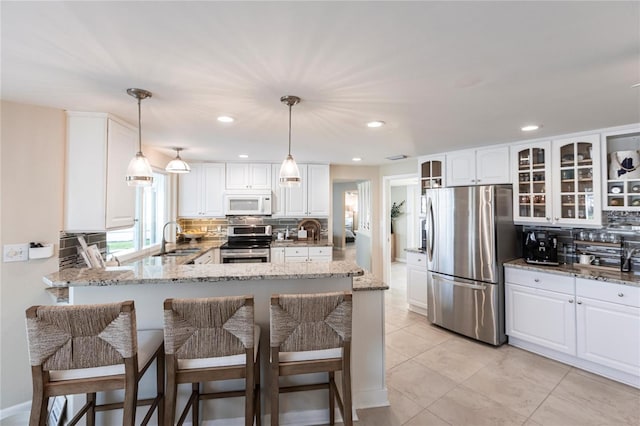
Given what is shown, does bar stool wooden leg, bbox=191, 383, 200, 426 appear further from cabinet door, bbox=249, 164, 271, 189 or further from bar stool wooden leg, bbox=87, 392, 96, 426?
cabinet door, bbox=249, 164, 271, 189

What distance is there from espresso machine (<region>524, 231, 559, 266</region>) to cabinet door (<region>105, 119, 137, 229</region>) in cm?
419

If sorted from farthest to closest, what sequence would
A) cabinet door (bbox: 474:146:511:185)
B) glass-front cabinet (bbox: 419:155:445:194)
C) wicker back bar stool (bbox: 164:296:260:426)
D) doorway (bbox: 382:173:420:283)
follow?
doorway (bbox: 382:173:420:283)
glass-front cabinet (bbox: 419:155:445:194)
cabinet door (bbox: 474:146:511:185)
wicker back bar stool (bbox: 164:296:260:426)

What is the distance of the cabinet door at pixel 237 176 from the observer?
15.6 feet

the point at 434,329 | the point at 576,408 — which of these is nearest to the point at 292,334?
the point at 576,408

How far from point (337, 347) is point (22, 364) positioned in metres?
2.40

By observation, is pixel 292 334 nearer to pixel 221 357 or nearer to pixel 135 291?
pixel 221 357

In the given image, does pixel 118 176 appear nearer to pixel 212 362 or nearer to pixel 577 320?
pixel 212 362

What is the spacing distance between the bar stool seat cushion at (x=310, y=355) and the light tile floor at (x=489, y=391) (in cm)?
83

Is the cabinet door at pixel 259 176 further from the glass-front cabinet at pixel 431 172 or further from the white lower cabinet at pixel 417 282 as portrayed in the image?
the white lower cabinet at pixel 417 282

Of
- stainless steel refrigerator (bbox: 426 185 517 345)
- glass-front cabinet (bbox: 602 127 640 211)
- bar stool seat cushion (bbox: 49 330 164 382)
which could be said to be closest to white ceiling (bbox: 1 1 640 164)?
glass-front cabinet (bbox: 602 127 640 211)

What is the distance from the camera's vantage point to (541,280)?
294 cm

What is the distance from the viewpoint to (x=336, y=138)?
3182 mm

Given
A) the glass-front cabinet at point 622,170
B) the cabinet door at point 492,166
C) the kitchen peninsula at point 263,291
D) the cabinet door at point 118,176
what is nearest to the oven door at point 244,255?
the cabinet door at point 118,176

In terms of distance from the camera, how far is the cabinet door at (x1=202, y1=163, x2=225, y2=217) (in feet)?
15.5
